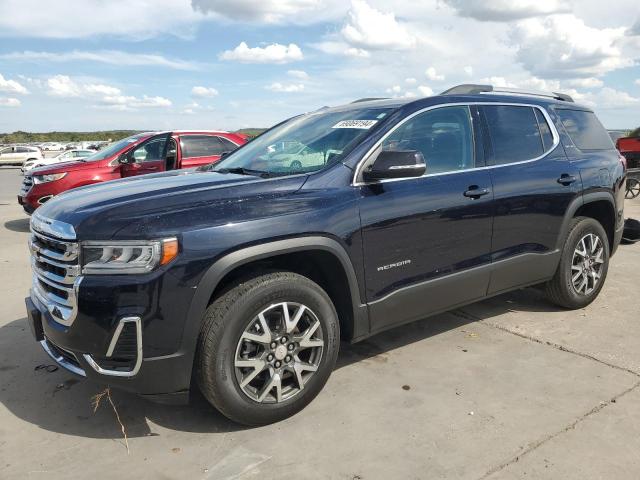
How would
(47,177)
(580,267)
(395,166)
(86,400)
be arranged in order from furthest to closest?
(47,177), (580,267), (86,400), (395,166)

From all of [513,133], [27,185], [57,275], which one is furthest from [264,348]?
[27,185]

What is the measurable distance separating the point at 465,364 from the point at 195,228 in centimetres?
215

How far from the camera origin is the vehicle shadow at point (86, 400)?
10.2ft

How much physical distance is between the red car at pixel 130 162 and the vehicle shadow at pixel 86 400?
527 cm

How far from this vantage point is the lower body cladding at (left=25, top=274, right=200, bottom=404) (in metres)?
2.65

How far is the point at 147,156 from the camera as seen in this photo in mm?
9773

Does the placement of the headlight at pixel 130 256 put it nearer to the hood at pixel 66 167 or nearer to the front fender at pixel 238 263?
the front fender at pixel 238 263

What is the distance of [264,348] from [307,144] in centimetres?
156

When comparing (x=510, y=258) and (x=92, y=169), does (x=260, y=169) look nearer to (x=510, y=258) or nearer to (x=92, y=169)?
(x=510, y=258)

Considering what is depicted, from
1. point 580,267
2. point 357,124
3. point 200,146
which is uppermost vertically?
point 357,124

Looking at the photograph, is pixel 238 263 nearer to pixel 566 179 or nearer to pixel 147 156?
pixel 566 179

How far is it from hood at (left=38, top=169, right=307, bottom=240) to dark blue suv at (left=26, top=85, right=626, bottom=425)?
0.01 meters

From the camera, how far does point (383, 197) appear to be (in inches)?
133

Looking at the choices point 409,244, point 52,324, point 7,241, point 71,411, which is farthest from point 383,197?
→ point 7,241
